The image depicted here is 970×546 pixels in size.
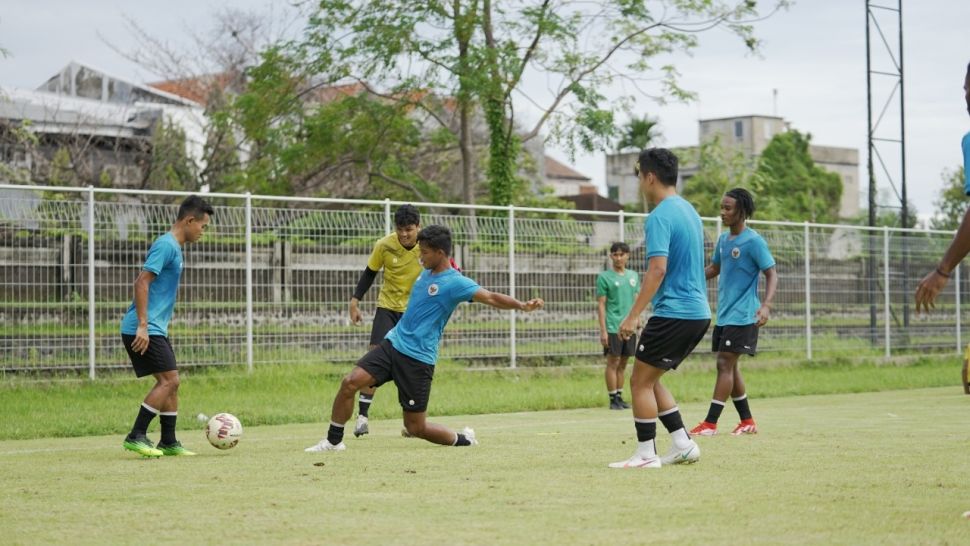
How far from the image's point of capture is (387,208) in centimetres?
1858

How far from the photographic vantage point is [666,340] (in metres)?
8.60

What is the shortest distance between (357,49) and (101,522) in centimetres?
2134

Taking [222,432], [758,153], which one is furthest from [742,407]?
[758,153]

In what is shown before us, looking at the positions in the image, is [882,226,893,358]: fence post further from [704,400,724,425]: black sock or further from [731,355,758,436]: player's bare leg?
[704,400,724,425]: black sock

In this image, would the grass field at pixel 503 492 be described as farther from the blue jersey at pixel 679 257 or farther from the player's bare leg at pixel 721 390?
the blue jersey at pixel 679 257

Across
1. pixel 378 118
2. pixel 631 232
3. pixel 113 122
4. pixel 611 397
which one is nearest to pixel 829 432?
pixel 611 397

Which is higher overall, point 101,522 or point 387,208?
point 387,208

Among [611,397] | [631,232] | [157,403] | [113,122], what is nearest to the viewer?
[157,403]

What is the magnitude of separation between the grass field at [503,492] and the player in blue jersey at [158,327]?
0.33 metres

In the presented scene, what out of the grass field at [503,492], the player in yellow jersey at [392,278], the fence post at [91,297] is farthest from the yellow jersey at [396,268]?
the fence post at [91,297]

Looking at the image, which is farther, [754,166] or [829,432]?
[754,166]

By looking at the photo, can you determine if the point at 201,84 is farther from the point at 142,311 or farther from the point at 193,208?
the point at 142,311

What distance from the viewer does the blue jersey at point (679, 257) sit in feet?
27.9

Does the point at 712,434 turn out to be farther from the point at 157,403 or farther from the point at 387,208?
the point at 387,208
